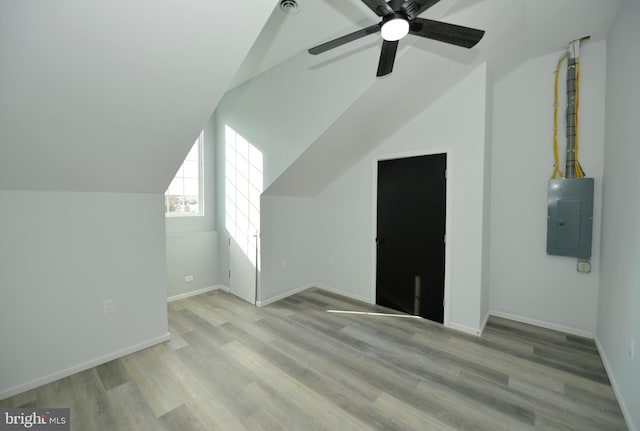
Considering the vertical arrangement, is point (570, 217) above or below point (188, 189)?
below

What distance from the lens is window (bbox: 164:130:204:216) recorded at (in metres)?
3.84

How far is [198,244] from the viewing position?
3949mm

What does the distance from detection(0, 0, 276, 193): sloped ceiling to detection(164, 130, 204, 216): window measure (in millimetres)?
1686

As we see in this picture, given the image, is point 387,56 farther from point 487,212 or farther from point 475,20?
point 487,212

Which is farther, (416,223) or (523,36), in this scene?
(416,223)

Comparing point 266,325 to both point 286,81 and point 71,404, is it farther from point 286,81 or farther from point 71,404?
point 286,81

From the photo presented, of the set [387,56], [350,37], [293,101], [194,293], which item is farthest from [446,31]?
[194,293]

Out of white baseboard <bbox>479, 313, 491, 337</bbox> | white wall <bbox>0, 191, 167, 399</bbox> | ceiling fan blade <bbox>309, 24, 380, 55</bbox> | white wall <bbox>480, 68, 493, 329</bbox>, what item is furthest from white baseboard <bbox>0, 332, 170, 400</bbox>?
white wall <bbox>480, 68, 493, 329</bbox>

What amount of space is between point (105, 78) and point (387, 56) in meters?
1.75

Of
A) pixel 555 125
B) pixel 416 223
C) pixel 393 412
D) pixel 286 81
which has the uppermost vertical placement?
pixel 286 81

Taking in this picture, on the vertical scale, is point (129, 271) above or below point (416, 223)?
below

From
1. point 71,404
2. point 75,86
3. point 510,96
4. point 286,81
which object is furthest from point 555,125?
point 71,404

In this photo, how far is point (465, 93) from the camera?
279 cm

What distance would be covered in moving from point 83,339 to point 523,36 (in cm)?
479
